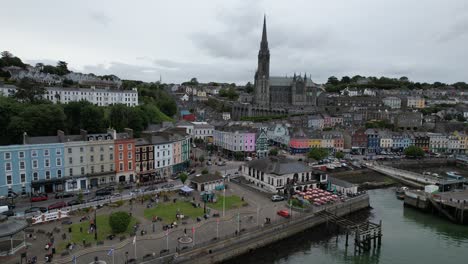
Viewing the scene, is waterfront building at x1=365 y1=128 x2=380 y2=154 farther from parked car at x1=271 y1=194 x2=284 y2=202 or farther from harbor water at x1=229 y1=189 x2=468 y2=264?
parked car at x1=271 y1=194 x2=284 y2=202

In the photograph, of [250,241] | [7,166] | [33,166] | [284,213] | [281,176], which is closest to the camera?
[250,241]

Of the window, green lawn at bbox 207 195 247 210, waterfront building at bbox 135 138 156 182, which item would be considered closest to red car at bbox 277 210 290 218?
green lawn at bbox 207 195 247 210

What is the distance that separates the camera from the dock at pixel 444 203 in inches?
1462

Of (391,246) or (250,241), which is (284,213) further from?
(391,246)

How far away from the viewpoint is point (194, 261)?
24.2 metres

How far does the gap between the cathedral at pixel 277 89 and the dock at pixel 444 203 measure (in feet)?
267

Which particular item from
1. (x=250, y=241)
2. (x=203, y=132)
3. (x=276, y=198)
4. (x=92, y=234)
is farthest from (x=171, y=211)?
(x=203, y=132)

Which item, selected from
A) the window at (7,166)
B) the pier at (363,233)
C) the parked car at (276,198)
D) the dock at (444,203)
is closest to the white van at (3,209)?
the window at (7,166)

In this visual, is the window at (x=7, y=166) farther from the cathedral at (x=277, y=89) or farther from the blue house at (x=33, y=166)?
the cathedral at (x=277, y=89)

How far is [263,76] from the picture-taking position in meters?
125

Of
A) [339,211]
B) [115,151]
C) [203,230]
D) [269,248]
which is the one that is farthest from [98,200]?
[339,211]

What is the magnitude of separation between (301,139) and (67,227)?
49.9 meters

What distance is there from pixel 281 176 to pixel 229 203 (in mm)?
7662

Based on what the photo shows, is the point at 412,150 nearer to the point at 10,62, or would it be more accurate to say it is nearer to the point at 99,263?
the point at 99,263
